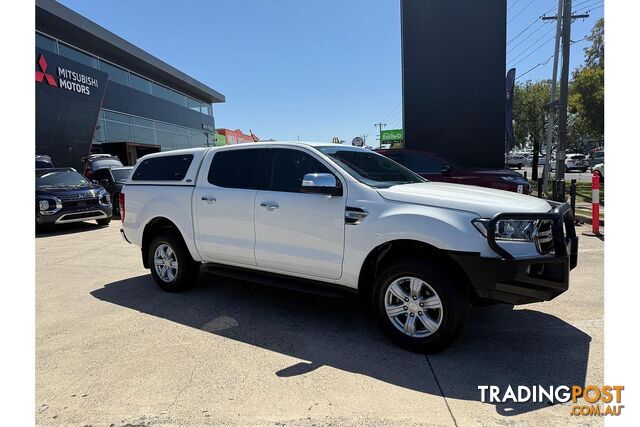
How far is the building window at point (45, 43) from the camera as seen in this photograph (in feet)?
74.3

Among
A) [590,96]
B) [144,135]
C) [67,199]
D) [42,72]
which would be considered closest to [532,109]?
[590,96]

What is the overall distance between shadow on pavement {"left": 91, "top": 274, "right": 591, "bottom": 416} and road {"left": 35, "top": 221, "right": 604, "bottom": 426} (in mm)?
14

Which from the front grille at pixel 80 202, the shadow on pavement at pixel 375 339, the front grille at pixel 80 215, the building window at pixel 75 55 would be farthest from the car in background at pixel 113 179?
the building window at pixel 75 55

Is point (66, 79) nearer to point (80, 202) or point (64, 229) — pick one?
point (64, 229)

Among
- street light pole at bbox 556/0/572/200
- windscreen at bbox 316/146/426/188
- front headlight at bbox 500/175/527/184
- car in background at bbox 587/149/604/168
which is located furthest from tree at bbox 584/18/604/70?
windscreen at bbox 316/146/426/188

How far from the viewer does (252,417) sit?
265 cm

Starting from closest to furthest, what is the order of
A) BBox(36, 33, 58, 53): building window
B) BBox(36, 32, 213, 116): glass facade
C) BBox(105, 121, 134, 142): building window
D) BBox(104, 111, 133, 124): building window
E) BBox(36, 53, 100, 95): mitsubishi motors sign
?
BBox(36, 53, 100, 95): mitsubishi motors sign → BBox(36, 33, 58, 53): building window → BBox(36, 32, 213, 116): glass facade → BBox(104, 111, 133, 124): building window → BBox(105, 121, 134, 142): building window

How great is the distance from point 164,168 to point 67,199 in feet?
22.2

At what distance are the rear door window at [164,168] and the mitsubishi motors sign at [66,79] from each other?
60.7ft

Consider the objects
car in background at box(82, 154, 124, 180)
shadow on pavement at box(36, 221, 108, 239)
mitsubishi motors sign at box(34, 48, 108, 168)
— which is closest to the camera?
shadow on pavement at box(36, 221, 108, 239)

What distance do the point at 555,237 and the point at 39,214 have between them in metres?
11.1

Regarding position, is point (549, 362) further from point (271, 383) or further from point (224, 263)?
point (224, 263)

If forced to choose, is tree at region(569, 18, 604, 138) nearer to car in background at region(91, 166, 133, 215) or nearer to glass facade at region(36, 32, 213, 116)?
car in background at region(91, 166, 133, 215)

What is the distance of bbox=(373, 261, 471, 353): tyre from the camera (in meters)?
3.22
